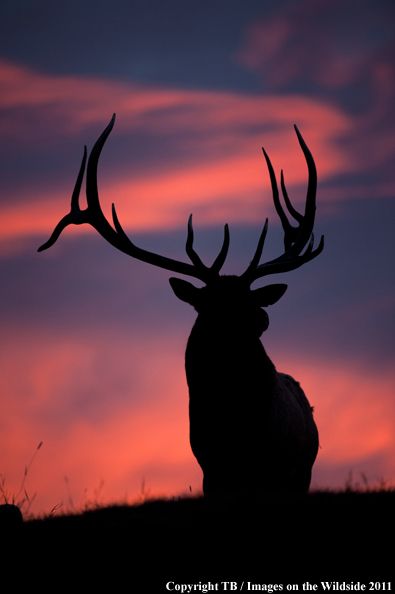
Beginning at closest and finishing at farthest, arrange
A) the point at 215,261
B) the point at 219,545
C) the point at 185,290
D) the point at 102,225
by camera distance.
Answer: the point at 219,545
the point at 185,290
the point at 215,261
the point at 102,225

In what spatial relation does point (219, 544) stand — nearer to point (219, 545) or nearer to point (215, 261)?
point (219, 545)

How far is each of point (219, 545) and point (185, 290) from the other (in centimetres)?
325

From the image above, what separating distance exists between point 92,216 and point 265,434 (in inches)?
125

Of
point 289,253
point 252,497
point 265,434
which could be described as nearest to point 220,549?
point 252,497

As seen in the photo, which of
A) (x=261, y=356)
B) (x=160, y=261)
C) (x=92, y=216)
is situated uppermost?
(x=92, y=216)

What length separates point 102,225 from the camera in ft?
25.2

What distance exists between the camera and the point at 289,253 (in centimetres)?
764

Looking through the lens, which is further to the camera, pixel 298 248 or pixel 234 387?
pixel 298 248

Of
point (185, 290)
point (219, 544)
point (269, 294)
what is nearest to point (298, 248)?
point (269, 294)

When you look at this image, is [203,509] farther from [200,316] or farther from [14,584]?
[200,316]

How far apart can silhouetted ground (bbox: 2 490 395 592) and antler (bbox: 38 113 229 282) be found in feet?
10.0

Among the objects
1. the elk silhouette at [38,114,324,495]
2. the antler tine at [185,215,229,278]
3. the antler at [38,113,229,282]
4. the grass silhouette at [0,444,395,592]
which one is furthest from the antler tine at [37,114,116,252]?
the grass silhouette at [0,444,395,592]

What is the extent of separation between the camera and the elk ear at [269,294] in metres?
6.83

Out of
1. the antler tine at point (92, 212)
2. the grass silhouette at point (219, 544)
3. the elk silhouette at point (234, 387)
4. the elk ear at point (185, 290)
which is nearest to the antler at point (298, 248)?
the elk silhouette at point (234, 387)
